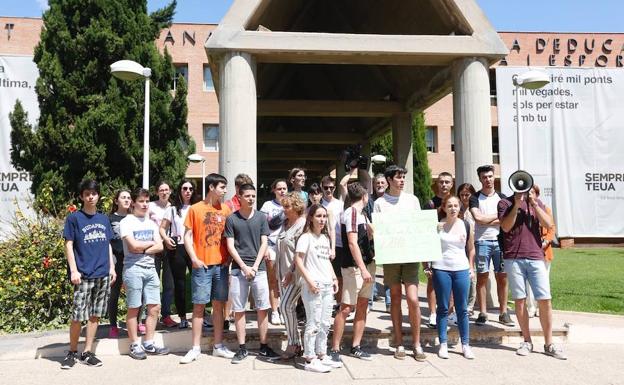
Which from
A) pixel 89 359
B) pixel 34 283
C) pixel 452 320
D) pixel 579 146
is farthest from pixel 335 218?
pixel 579 146

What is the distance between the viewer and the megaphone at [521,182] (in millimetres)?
5238

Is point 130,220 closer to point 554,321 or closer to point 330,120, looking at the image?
point 554,321

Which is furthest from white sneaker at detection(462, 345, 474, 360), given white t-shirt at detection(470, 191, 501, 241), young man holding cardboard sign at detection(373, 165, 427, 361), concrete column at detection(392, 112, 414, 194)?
concrete column at detection(392, 112, 414, 194)

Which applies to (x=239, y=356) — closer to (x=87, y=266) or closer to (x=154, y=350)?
(x=154, y=350)

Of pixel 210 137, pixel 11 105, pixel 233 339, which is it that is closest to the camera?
pixel 233 339

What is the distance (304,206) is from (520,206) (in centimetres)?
241

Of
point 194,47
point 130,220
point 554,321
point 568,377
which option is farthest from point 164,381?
point 194,47

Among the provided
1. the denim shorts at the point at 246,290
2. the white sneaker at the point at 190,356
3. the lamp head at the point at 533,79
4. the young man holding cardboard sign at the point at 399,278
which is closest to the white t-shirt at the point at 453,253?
the young man holding cardboard sign at the point at 399,278

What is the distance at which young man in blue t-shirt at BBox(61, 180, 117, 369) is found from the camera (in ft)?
16.6

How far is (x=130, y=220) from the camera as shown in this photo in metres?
5.46

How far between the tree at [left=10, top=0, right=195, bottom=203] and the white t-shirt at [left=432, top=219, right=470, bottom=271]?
27.4 feet

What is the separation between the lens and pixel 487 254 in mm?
6363

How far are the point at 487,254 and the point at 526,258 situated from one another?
93 centimetres

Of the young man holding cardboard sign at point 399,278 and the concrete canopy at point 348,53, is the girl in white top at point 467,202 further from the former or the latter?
the concrete canopy at point 348,53
